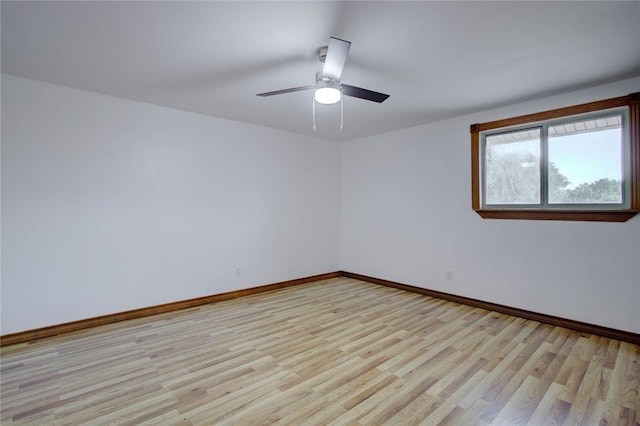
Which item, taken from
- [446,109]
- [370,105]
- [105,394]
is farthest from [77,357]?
[446,109]

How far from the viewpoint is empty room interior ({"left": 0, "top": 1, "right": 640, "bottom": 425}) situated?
1.94m

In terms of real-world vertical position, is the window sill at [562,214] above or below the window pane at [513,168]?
below

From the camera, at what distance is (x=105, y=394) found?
204cm

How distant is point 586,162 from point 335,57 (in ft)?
9.51

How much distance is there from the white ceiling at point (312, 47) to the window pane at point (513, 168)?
1.63ft

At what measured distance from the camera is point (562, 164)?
10.7ft

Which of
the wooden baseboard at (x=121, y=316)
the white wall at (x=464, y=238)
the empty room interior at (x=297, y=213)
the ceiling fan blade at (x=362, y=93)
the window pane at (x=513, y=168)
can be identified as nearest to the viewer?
the empty room interior at (x=297, y=213)

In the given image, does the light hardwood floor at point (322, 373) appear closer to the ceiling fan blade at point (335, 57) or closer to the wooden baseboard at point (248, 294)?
the wooden baseboard at point (248, 294)

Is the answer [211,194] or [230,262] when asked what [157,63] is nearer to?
[211,194]

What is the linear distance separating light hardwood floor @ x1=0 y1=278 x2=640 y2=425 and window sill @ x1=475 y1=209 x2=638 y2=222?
3.81ft

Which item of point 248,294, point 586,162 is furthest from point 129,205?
point 586,162

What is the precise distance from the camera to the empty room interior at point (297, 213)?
76.5 inches

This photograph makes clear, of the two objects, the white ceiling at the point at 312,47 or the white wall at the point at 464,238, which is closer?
the white ceiling at the point at 312,47

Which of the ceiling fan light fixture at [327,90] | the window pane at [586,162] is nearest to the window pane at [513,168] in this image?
the window pane at [586,162]
